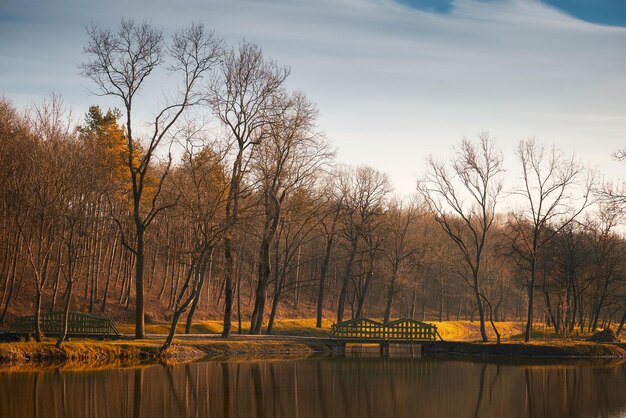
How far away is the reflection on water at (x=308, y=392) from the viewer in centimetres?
2320

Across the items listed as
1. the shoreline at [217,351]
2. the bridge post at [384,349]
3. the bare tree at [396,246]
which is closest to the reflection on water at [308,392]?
the shoreline at [217,351]

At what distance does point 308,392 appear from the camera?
2759cm

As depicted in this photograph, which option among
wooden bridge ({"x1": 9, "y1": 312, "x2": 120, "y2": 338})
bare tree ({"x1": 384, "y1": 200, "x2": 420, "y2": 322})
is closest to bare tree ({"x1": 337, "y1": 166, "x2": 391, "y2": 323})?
bare tree ({"x1": 384, "y1": 200, "x2": 420, "y2": 322})

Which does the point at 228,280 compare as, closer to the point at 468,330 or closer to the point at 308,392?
the point at 308,392

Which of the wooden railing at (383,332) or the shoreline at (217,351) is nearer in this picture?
the shoreline at (217,351)

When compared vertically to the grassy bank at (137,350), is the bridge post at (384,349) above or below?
below

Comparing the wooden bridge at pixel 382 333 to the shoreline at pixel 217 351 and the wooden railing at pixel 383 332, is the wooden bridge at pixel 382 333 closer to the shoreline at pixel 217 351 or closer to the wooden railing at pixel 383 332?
the wooden railing at pixel 383 332

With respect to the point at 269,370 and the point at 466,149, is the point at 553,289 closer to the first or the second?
the point at 466,149

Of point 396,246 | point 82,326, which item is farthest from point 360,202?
point 82,326

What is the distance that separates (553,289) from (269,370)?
104 feet

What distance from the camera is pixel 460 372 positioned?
121 ft

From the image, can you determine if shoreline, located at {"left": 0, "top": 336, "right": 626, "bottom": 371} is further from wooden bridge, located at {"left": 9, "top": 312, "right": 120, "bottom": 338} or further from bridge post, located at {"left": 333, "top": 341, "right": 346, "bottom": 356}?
wooden bridge, located at {"left": 9, "top": 312, "right": 120, "bottom": 338}

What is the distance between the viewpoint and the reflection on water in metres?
23.2

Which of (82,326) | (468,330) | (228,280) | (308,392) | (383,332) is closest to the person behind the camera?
(308,392)
